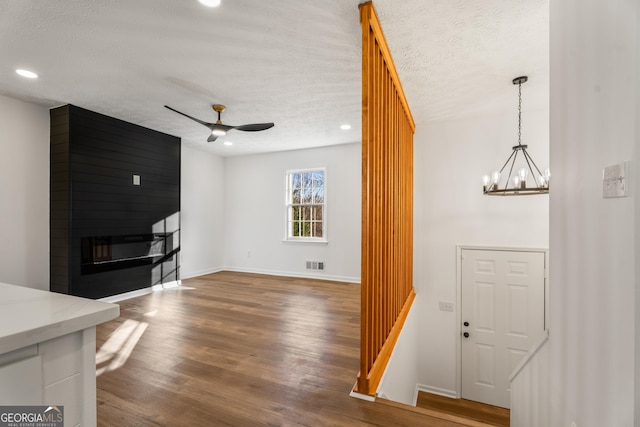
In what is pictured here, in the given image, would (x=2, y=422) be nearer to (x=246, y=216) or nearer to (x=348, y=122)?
(x=348, y=122)

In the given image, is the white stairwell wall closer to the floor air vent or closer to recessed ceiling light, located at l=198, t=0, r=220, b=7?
recessed ceiling light, located at l=198, t=0, r=220, b=7

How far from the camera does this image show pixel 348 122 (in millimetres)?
4398

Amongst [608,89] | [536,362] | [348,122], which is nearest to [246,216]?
[348,122]

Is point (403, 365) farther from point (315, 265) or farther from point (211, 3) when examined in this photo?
point (211, 3)

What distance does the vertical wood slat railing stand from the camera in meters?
1.89

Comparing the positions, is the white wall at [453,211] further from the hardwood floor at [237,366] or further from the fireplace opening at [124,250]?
the fireplace opening at [124,250]

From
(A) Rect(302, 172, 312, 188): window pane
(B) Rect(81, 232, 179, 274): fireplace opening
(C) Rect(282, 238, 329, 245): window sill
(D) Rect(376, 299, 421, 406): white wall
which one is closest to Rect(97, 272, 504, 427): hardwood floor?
(D) Rect(376, 299, 421, 406): white wall

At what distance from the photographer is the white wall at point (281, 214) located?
561cm

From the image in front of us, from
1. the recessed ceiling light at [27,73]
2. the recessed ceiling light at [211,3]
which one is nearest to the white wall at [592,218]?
the recessed ceiling light at [211,3]

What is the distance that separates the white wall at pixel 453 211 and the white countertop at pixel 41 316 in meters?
4.28

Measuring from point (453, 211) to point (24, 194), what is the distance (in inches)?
227

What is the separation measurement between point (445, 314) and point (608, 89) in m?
3.88

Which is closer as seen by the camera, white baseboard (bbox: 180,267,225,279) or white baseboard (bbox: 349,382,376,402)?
white baseboard (bbox: 349,382,376,402)

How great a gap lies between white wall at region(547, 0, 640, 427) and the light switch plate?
1.2 inches
